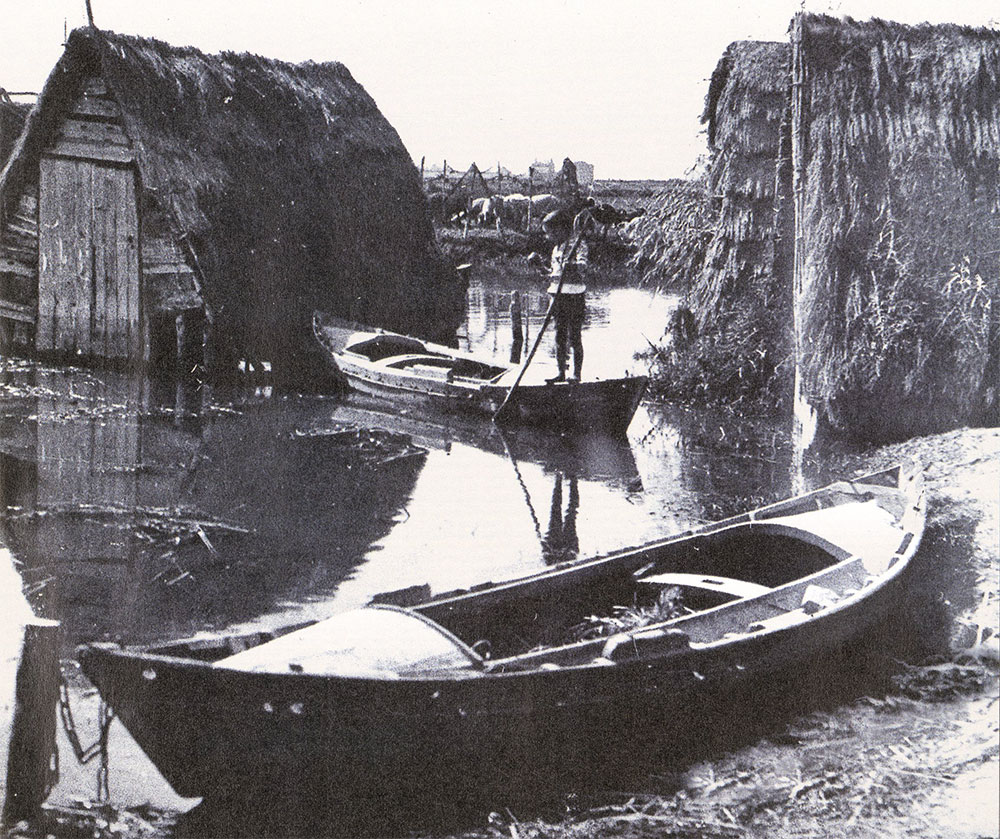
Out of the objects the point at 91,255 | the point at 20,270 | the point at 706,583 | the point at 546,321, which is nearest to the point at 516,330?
the point at 546,321

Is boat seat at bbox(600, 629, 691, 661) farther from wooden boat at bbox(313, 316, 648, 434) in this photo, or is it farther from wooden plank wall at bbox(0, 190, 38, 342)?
wooden plank wall at bbox(0, 190, 38, 342)

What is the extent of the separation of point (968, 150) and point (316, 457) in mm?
7688

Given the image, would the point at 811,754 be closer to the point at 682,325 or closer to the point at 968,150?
the point at 968,150

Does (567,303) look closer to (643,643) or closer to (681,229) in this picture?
(681,229)

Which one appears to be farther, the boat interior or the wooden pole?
the boat interior

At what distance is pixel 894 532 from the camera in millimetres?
7988

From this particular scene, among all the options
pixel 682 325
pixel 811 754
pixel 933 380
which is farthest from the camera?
pixel 682 325

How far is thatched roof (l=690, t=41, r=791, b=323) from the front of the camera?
575 inches

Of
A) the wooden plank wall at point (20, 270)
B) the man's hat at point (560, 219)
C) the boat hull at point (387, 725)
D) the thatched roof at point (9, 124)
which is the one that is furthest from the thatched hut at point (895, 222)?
the thatched roof at point (9, 124)

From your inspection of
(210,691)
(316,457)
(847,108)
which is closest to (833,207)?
(847,108)

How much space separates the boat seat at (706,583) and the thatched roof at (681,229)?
8755 mm

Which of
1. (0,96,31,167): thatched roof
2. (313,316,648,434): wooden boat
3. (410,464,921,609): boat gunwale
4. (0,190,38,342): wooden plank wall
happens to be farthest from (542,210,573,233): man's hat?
(0,96,31,167): thatched roof

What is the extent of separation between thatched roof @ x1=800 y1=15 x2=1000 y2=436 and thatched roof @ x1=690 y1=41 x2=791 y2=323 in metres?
2.07

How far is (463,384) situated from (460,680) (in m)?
9.21
